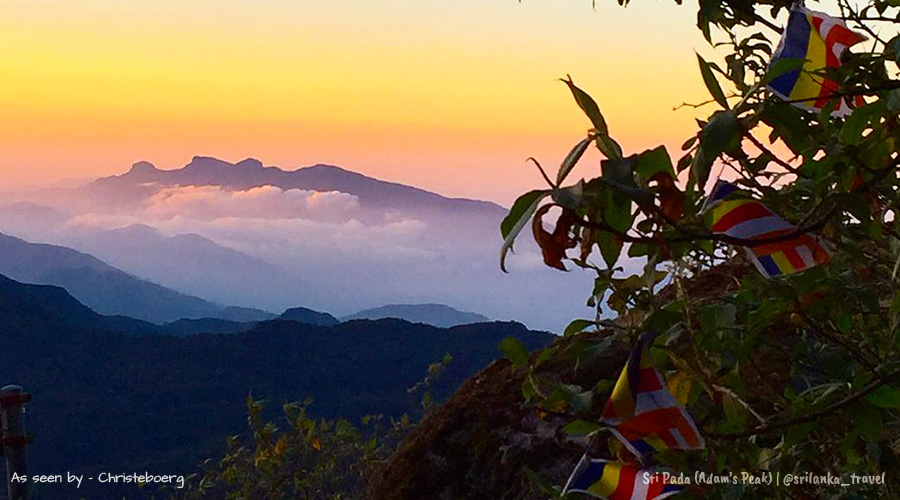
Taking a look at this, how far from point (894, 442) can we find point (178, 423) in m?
50.4

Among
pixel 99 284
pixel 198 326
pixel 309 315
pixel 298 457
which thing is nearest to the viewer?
pixel 298 457

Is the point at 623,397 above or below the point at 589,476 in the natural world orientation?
above

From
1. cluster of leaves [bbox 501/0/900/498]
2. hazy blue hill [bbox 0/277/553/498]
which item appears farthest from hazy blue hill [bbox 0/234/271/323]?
cluster of leaves [bbox 501/0/900/498]

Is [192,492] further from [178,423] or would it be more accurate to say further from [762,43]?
[178,423]

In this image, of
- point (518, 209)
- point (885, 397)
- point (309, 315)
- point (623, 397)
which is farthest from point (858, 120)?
point (309, 315)

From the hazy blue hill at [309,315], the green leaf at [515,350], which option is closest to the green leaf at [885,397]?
the green leaf at [515,350]

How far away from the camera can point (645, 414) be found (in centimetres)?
187

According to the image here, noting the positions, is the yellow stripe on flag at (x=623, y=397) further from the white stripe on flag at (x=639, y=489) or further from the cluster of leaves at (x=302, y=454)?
the cluster of leaves at (x=302, y=454)

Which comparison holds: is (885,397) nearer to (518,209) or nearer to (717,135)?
(717,135)

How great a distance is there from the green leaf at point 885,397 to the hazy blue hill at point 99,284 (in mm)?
142200

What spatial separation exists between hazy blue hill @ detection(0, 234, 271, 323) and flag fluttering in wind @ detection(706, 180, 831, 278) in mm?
142101

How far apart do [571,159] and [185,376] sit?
54.5m

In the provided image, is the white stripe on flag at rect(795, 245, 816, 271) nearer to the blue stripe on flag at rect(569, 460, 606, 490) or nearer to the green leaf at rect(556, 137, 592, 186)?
the blue stripe on flag at rect(569, 460, 606, 490)

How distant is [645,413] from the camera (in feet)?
6.13
